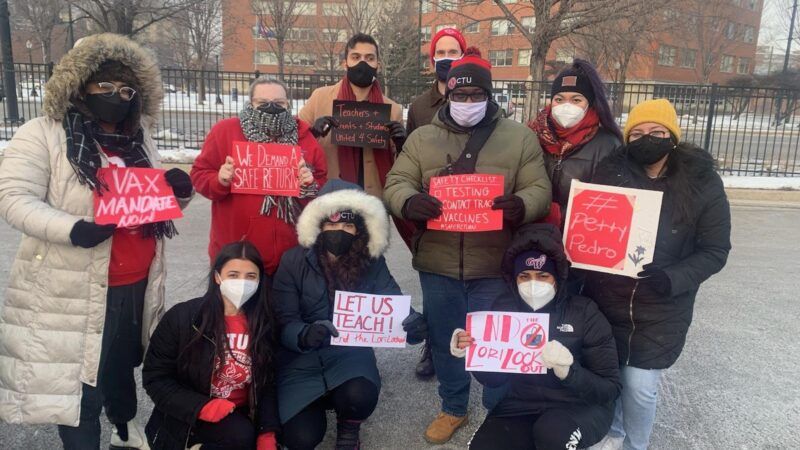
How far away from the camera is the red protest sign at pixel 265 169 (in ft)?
10.9

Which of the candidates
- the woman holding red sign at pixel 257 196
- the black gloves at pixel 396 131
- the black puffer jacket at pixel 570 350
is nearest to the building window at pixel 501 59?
the black gloves at pixel 396 131

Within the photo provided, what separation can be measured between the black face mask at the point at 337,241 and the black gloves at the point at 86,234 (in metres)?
1.12

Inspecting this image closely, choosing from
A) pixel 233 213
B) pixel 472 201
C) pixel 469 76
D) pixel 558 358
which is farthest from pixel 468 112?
pixel 233 213

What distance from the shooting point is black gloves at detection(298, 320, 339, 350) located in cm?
299

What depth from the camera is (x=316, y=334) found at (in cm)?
299

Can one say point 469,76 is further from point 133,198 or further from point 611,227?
point 133,198

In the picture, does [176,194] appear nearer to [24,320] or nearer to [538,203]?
[24,320]

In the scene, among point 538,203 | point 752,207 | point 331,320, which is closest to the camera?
point 538,203

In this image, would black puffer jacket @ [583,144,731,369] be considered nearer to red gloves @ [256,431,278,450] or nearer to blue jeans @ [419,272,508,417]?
blue jeans @ [419,272,508,417]

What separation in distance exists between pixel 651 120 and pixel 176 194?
2.45 metres

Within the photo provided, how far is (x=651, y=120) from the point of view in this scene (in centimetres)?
284

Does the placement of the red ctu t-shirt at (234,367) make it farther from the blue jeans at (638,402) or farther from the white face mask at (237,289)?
the blue jeans at (638,402)

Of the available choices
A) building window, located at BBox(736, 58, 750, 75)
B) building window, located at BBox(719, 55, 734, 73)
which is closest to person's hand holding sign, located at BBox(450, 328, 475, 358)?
building window, located at BBox(719, 55, 734, 73)

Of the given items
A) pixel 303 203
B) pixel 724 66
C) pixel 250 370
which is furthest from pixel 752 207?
pixel 724 66
